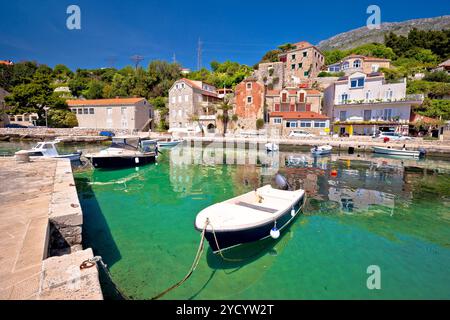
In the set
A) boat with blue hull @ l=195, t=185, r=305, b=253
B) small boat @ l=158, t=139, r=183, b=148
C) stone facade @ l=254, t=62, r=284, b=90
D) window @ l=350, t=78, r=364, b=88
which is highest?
stone facade @ l=254, t=62, r=284, b=90

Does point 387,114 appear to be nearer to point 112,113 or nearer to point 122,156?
point 122,156

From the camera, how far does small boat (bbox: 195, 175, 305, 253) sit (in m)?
6.24

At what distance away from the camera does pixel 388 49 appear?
64000 millimetres

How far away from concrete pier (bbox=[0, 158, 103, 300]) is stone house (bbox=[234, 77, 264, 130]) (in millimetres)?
39026

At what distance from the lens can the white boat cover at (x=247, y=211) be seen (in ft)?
21.0

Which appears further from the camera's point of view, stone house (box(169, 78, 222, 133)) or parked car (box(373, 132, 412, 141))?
stone house (box(169, 78, 222, 133))

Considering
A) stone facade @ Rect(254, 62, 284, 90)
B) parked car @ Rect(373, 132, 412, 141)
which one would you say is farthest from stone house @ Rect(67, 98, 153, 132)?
parked car @ Rect(373, 132, 412, 141)

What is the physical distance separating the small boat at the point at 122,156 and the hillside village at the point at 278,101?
82.4 feet

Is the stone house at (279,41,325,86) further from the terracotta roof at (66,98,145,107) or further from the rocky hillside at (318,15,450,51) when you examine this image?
the rocky hillside at (318,15,450,51)

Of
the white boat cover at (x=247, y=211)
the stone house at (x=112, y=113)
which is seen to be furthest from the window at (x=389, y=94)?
the stone house at (x=112, y=113)

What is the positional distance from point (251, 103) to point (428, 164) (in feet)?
95.3

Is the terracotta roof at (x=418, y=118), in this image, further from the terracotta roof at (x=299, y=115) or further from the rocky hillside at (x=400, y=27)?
the rocky hillside at (x=400, y=27)

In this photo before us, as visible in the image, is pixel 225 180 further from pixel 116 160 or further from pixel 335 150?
pixel 335 150

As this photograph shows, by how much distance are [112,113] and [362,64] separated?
56429mm
